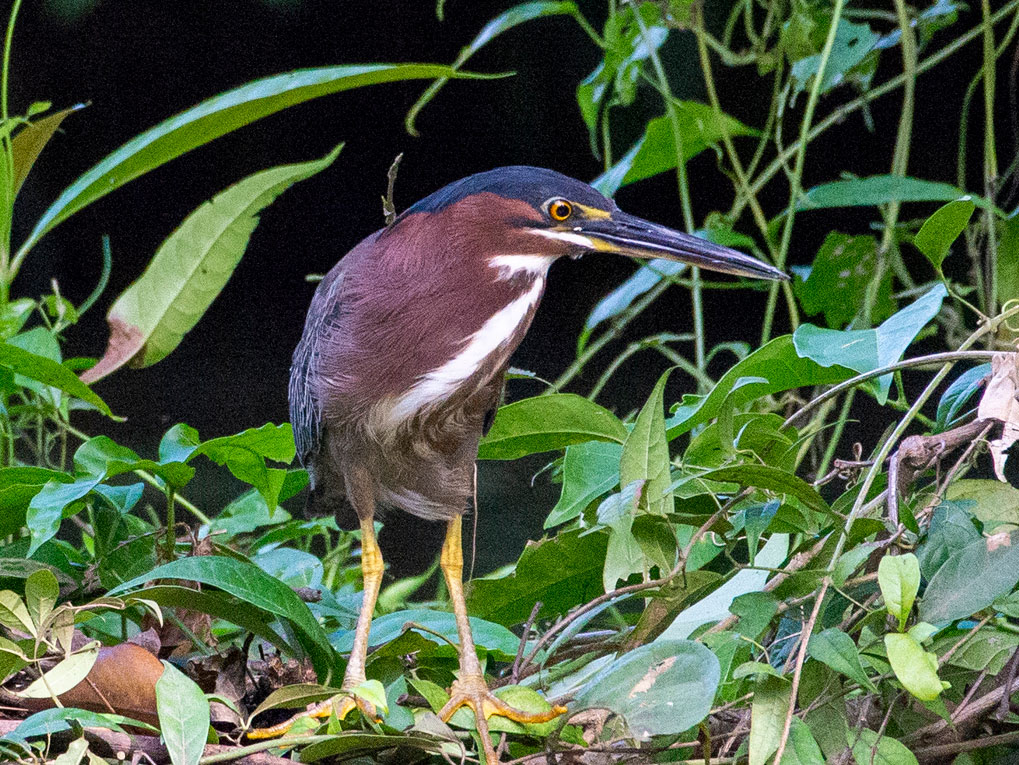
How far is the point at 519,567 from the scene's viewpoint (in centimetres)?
91

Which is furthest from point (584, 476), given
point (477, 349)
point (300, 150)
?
point (300, 150)

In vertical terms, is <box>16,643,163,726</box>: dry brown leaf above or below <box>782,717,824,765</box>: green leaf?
below

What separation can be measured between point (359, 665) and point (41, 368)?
363 mm

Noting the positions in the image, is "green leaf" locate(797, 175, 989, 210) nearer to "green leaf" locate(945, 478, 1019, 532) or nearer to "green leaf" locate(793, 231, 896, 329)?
"green leaf" locate(793, 231, 896, 329)

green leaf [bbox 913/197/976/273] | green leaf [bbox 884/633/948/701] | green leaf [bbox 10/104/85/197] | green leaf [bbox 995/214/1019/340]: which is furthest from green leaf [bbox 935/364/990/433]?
green leaf [bbox 10/104/85/197]

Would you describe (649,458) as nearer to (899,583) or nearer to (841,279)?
(899,583)

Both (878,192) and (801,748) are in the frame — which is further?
(878,192)

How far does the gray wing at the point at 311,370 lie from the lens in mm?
848

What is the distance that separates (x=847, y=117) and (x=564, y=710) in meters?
1.30

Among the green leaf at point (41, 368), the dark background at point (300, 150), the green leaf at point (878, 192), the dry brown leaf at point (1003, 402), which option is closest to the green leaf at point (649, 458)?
the dry brown leaf at point (1003, 402)

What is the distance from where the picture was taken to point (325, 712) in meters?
0.80

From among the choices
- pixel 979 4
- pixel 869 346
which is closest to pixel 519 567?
pixel 869 346

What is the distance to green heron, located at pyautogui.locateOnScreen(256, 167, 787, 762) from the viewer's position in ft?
2.50

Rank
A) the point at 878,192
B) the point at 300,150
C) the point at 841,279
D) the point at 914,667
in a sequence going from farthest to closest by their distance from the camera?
the point at 300,150
the point at 841,279
the point at 878,192
the point at 914,667
